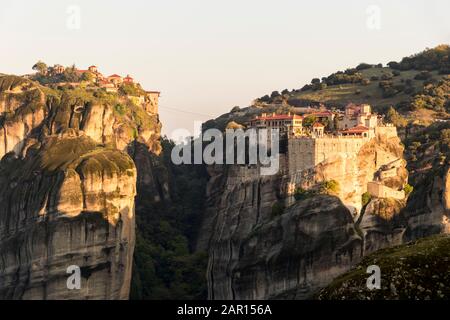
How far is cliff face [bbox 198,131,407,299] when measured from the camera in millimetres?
94188

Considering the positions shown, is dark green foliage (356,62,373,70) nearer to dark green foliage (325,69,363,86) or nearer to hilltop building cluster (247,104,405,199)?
dark green foliage (325,69,363,86)

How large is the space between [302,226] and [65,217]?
24302 mm

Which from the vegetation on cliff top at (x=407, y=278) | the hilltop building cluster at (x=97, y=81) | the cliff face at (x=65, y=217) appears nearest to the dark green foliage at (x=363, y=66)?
the hilltop building cluster at (x=97, y=81)

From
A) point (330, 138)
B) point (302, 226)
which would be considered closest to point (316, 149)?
point (330, 138)

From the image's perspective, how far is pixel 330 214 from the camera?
3733 inches

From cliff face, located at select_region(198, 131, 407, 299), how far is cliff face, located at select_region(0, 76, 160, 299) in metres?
9.09

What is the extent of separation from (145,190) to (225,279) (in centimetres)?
3536

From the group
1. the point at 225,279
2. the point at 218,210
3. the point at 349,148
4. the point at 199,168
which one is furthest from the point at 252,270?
the point at 199,168

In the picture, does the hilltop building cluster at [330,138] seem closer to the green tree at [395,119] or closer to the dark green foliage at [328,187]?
the dark green foliage at [328,187]

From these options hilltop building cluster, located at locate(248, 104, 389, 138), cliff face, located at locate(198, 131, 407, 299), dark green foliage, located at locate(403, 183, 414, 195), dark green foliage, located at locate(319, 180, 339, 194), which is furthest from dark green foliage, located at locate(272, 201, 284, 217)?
dark green foliage, located at locate(403, 183, 414, 195)

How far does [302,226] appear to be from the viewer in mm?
95750

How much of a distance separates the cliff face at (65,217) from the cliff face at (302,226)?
358 inches

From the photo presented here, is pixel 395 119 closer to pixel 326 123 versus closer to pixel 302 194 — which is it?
pixel 326 123
